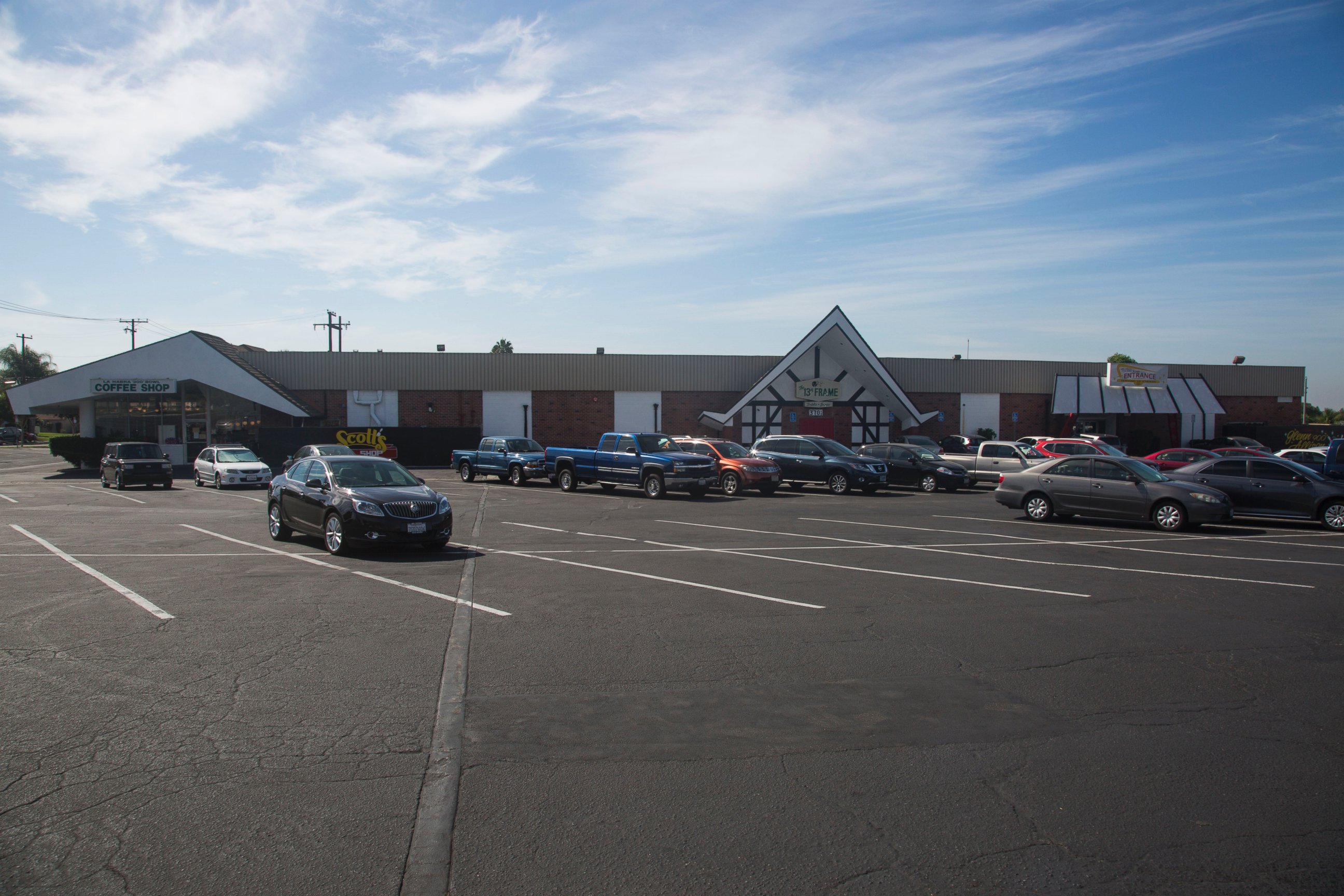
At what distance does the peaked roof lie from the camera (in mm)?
40531

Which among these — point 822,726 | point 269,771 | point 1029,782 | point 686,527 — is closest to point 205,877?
point 269,771

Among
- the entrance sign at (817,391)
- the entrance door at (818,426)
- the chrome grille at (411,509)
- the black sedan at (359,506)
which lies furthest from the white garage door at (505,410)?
the chrome grille at (411,509)

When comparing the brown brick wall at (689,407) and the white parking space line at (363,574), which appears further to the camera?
the brown brick wall at (689,407)

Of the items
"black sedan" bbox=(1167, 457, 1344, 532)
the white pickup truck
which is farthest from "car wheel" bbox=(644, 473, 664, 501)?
"black sedan" bbox=(1167, 457, 1344, 532)

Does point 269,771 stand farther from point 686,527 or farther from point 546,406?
point 546,406

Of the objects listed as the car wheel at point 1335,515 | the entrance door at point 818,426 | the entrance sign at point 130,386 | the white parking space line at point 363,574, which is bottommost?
the white parking space line at point 363,574

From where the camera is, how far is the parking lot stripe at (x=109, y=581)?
9.14 meters

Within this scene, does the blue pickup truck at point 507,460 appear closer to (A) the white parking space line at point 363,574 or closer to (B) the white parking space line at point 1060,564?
(A) the white parking space line at point 363,574

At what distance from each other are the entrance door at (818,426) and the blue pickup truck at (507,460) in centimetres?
1740

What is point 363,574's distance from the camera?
11562 millimetres

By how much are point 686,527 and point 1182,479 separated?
11.4m

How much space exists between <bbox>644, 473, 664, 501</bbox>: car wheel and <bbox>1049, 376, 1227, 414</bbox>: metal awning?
30813mm

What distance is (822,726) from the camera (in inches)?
222

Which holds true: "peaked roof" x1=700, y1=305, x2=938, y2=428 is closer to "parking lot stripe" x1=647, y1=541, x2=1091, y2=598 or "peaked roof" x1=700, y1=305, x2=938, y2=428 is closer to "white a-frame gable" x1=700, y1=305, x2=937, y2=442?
"white a-frame gable" x1=700, y1=305, x2=937, y2=442
